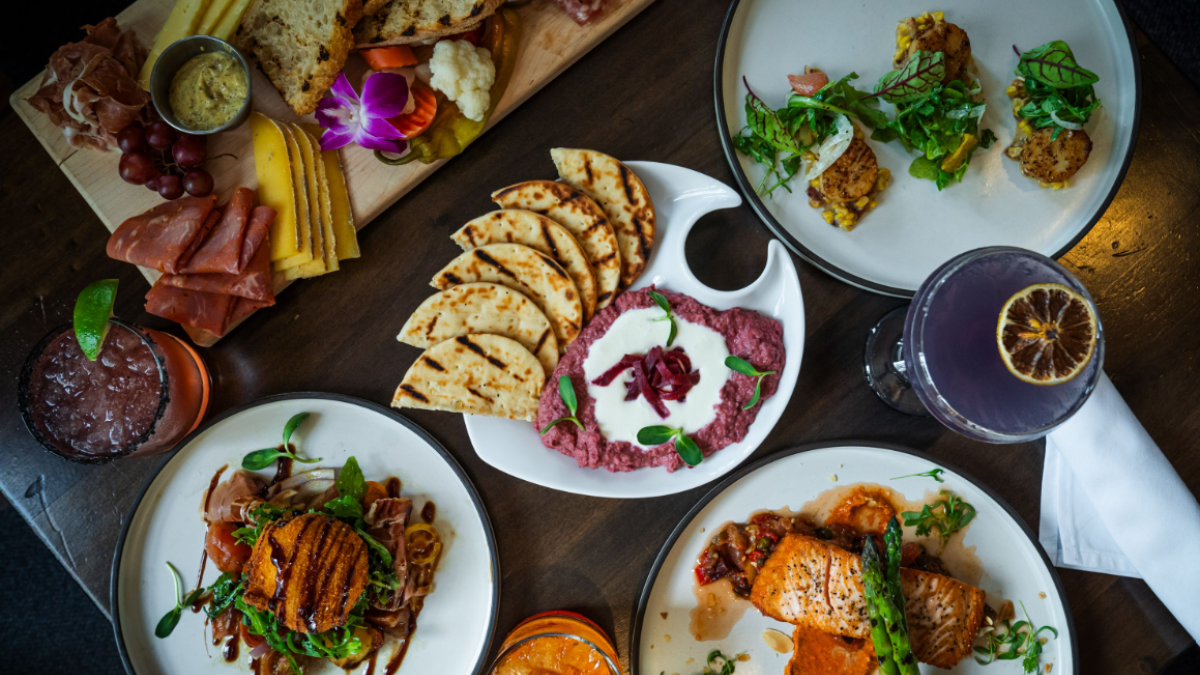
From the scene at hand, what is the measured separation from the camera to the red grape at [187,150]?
240cm

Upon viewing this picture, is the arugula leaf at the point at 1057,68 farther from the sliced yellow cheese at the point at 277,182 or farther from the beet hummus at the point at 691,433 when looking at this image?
the sliced yellow cheese at the point at 277,182

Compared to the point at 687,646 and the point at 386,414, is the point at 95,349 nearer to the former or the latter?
the point at 386,414

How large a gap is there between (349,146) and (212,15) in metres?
0.64

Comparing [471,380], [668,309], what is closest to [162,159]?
[471,380]

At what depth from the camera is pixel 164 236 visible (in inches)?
92.9

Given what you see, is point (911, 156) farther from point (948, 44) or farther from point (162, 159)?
point (162, 159)

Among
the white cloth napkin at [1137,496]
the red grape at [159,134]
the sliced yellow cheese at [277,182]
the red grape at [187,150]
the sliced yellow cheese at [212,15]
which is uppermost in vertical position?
the sliced yellow cheese at [212,15]

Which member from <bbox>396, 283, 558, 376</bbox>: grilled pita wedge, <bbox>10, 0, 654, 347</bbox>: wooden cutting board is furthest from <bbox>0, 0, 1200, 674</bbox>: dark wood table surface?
<bbox>396, 283, 558, 376</bbox>: grilled pita wedge

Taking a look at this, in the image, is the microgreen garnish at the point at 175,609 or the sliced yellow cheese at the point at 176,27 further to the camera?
the microgreen garnish at the point at 175,609

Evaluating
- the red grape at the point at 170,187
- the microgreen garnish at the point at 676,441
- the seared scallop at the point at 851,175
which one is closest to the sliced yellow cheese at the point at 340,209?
the red grape at the point at 170,187

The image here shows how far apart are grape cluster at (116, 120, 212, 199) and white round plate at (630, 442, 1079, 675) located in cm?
A: 217

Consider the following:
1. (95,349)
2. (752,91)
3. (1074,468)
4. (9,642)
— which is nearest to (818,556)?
(1074,468)

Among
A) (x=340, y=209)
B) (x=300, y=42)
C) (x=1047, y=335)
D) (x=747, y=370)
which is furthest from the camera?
(x=340, y=209)

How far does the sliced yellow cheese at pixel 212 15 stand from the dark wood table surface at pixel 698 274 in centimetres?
83
